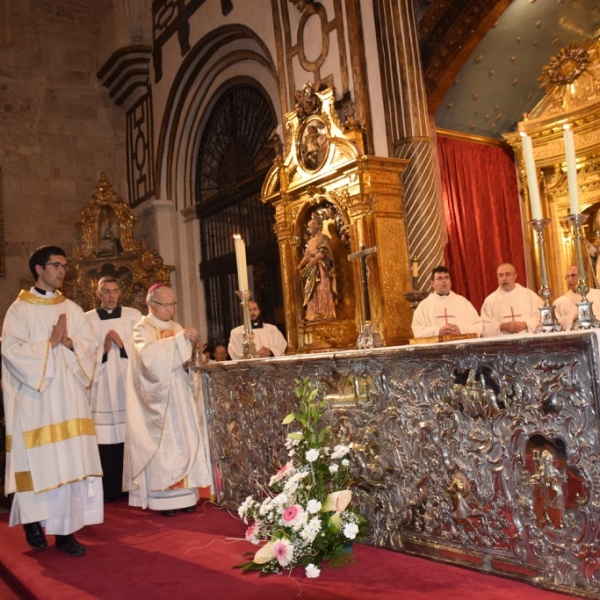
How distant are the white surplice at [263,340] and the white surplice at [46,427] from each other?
147 inches

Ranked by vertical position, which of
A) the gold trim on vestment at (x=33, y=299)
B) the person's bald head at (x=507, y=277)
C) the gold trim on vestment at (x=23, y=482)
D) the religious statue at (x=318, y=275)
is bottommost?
the gold trim on vestment at (x=23, y=482)

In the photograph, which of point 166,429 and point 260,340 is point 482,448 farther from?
point 260,340

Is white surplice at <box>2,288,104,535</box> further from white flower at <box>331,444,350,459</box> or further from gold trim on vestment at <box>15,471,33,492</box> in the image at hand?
white flower at <box>331,444,350,459</box>

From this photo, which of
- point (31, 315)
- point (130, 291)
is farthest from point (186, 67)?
point (31, 315)

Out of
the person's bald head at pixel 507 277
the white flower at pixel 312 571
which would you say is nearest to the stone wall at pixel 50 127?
the person's bald head at pixel 507 277

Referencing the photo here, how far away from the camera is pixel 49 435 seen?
4.37 metres

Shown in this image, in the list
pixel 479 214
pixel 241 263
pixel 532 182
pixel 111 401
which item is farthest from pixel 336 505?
pixel 479 214

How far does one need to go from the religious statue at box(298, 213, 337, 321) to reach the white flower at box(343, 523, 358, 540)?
4.56 m

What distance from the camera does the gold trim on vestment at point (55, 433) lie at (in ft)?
14.2

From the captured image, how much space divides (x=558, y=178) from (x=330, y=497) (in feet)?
21.9

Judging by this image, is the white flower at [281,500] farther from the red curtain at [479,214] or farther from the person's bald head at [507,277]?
the red curtain at [479,214]

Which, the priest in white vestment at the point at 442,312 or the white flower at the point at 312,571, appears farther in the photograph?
the priest in white vestment at the point at 442,312

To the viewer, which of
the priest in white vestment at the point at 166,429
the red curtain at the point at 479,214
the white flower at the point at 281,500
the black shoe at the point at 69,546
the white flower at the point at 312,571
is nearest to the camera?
the white flower at the point at 312,571

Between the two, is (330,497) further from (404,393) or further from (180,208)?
(180,208)
